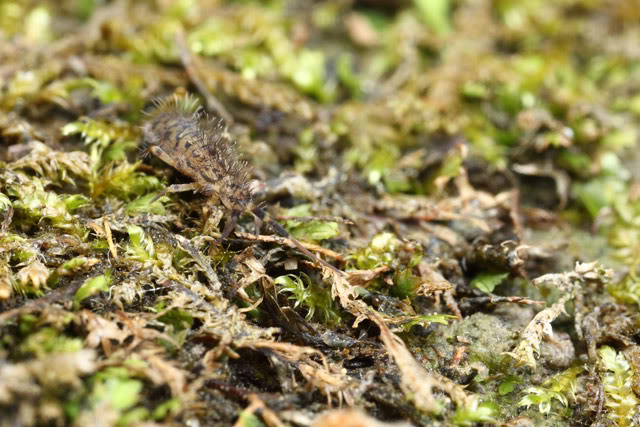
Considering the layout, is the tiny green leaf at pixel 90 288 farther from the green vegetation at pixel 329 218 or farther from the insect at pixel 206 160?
the insect at pixel 206 160

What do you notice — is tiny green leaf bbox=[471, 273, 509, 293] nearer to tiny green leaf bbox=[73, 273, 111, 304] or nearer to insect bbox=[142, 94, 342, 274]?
insect bbox=[142, 94, 342, 274]

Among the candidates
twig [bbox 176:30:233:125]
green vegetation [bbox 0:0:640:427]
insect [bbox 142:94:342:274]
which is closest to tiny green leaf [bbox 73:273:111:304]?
green vegetation [bbox 0:0:640:427]

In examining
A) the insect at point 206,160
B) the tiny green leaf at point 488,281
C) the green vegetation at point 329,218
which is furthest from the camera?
the tiny green leaf at point 488,281

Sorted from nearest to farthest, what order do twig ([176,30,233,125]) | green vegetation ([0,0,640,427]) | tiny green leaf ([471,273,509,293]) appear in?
green vegetation ([0,0,640,427]) → tiny green leaf ([471,273,509,293]) → twig ([176,30,233,125])

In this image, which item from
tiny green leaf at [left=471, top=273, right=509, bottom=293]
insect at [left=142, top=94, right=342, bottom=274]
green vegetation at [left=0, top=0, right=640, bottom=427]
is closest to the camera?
green vegetation at [left=0, top=0, right=640, bottom=427]

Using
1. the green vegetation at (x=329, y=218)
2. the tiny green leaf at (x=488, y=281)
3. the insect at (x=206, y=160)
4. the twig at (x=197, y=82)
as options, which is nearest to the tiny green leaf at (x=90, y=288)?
the green vegetation at (x=329, y=218)

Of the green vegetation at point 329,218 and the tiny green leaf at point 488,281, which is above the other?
the green vegetation at point 329,218

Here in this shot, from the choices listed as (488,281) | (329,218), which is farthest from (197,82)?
(488,281)

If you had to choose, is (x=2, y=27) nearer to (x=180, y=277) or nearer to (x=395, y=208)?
(x=180, y=277)

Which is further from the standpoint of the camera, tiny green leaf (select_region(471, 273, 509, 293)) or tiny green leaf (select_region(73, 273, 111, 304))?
tiny green leaf (select_region(471, 273, 509, 293))
